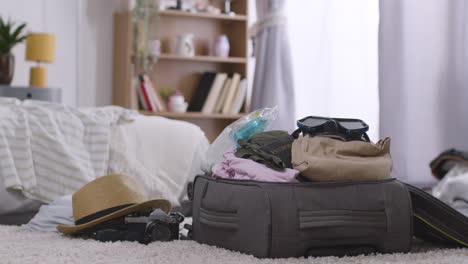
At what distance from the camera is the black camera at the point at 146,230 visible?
1939 millimetres

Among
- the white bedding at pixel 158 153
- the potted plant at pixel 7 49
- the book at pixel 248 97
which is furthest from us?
the book at pixel 248 97

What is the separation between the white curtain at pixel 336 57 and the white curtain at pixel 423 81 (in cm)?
33

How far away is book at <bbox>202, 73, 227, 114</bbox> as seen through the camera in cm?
485

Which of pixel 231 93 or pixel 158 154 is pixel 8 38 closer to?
pixel 231 93

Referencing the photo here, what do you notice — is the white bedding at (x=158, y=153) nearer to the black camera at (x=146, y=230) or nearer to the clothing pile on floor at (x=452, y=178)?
the black camera at (x=146, y=230)

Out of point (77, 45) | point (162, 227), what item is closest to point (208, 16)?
point (77, 45)

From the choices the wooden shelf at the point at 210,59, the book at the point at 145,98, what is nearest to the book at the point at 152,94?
the book at the point at 145,98

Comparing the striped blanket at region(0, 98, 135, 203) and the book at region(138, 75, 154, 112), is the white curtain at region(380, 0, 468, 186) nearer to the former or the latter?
the striped blanket at region(0, 98, 135, 203)

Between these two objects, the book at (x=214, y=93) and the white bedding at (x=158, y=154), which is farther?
the book at (x=214, y=93)

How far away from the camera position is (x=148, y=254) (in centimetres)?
173

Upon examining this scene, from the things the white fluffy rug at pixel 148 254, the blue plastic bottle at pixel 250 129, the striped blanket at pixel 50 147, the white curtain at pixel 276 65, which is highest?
the white curtain at pixel 276 65

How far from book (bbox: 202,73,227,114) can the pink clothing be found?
2917mm

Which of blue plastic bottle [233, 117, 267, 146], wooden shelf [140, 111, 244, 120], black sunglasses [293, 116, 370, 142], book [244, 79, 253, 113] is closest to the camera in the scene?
black sunglasses [293, 116, 370, 142]

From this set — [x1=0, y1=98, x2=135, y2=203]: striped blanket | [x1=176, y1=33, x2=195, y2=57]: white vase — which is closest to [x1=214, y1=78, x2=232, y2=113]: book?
[x1=176, y1=33, x2=195, y2=57]: white vase
